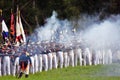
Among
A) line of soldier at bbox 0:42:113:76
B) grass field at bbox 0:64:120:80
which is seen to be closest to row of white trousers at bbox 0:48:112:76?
line of soldier at bbox 0:42:113:76

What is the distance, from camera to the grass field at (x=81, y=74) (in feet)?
88.7

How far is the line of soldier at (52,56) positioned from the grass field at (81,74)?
2.15 ft

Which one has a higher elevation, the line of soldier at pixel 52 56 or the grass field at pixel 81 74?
the line of soldier at pixel 52 56

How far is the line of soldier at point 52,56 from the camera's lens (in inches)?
1154

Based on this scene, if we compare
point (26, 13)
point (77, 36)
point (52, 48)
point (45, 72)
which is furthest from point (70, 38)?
point (26, 13)

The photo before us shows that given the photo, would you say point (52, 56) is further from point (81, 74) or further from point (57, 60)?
point (81, 74)

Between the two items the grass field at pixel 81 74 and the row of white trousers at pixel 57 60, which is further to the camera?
the row of white trousers at pixel 57 60

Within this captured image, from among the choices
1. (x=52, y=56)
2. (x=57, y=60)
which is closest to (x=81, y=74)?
(x=52, y=56)

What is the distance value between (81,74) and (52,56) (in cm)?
343

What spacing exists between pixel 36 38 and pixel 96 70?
5557 millimetres

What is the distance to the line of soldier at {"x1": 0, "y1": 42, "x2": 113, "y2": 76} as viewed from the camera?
29.3 metres

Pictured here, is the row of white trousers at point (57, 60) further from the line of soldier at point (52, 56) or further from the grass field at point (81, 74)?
the grass field at point (81, 74)

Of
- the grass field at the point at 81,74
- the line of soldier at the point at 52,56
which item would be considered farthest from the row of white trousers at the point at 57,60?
the grass field at the point at 81,74

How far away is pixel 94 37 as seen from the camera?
3412cm
